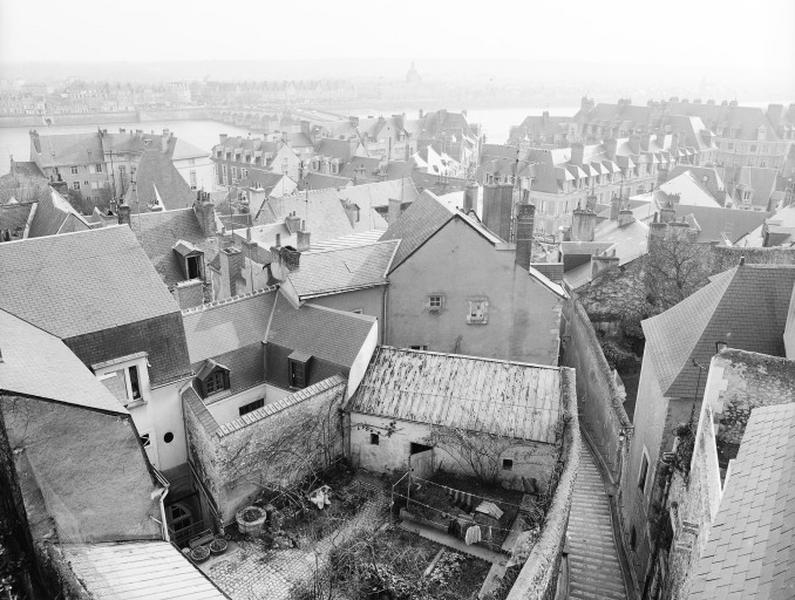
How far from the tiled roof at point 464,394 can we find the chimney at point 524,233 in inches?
227

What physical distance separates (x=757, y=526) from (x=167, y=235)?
3208cm

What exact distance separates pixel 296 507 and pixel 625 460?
40.7 feet

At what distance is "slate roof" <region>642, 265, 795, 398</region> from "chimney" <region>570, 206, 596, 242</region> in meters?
24.1

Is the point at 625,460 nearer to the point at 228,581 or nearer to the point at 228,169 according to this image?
the point at 228,581

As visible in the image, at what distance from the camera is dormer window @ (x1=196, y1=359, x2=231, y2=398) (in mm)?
23672

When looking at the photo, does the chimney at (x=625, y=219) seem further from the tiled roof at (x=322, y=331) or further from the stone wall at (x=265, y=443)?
the stone wall at (x=265, y=443)

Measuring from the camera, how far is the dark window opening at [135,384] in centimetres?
2191

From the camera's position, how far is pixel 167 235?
3678cm

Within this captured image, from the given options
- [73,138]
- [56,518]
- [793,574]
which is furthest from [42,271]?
[73,138]

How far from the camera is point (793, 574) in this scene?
33.1 ft

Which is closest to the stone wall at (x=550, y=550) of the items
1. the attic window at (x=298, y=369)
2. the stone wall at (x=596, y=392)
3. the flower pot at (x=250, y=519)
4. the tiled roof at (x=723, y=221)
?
the stone wall at (x=596, y=392)

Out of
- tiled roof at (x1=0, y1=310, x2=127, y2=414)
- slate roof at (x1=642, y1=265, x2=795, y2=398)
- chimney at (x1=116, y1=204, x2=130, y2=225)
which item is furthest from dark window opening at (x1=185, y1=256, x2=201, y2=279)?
slate roof at (x1=642, y1=265, x2=795, y2=398)

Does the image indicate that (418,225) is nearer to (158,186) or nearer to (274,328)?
(274,328)

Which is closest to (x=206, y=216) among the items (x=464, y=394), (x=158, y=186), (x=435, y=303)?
(x=435, y=303)
